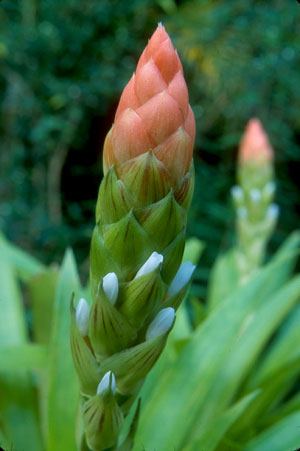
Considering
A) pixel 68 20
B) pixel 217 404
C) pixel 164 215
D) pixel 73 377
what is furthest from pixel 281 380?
pixel 68 20

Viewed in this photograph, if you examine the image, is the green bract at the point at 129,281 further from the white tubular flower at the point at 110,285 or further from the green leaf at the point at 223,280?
the green leaf at the point at 223,280

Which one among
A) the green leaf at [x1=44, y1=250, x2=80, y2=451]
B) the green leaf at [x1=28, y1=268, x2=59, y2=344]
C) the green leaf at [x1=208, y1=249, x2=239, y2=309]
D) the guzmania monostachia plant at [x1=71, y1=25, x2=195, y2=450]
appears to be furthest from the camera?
the green leaf at [x1=208, y1=249, x2=239, y2=309]

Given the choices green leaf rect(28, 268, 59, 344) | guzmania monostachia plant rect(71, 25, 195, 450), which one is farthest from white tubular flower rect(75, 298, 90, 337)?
green leaf rect(28, 268, 59, 344)

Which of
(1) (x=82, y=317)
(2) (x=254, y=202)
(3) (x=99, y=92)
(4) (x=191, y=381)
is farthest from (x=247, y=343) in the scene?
(3) (x=99, y=92)

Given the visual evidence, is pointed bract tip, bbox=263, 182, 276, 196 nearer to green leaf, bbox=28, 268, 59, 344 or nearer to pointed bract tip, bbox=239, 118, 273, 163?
pointed bract tip, bbox=239, 118, 273, 163

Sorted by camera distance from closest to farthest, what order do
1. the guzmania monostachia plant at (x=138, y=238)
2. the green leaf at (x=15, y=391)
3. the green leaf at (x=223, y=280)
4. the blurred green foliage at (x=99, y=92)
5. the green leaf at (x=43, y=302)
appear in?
the guzmania monostachia plant at (x=138, y=238) → the green leaf at (x=15, y=391) → the green leaf at (x=43, y=302) → the green leaf at (x=223, y=280) → the blurred green foliage at (x=99, y=92)

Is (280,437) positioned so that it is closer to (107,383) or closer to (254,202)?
(107,383)

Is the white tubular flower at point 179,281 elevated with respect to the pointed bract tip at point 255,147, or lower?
elevated

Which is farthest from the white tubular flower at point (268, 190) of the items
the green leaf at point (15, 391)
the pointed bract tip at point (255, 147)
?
the green leaf at point (15, 391)
